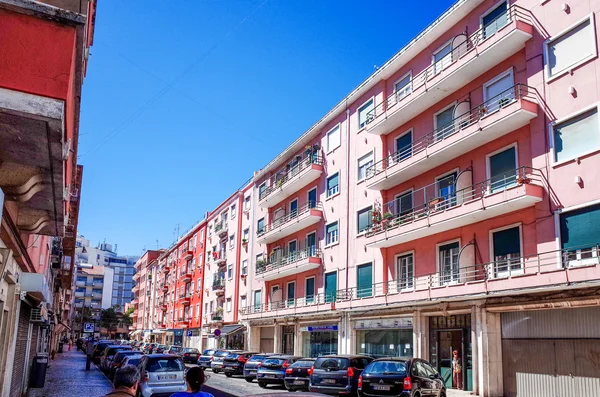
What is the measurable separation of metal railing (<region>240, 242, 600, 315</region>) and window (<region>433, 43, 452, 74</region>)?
27.3 feet

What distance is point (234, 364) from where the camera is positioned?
29484 millimetres

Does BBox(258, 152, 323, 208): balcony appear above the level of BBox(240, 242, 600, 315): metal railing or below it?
above

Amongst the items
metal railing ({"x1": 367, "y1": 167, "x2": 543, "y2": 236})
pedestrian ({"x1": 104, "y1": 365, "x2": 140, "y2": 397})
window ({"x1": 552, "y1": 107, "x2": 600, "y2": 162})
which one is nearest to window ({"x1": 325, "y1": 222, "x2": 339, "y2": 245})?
metal railing ({"x1": 367, "y1": 167, "x2": 543, "y2": 236})

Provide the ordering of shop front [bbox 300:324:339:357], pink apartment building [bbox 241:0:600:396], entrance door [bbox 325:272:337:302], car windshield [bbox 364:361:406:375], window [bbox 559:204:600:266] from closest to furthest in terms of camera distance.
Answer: car windshield [bbox 364:361:406:375] < window [bbox 559:204:600:266] < pink apartment building [bbox 241:0:600:396] < shop front [bbox 300:324:339:357] < entrance door [bbox 325:272:337:302]

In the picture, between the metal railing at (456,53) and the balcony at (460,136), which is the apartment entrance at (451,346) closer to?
the balcony at (460,136)

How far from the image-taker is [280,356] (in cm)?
2462

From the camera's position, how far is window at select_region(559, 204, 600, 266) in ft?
53.0

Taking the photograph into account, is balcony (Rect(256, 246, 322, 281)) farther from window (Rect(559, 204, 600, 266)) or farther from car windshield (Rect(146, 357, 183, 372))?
car windshield (Rect(146, 357, 183, 372))

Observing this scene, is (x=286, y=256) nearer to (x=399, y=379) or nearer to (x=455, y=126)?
(x=455, y=126)

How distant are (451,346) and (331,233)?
12.1m

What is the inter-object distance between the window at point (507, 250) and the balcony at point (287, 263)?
47.4ft

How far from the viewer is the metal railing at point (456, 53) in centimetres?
1983

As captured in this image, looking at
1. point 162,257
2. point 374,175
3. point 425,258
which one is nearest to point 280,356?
point 425,258

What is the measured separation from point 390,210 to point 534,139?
29.8 feet
